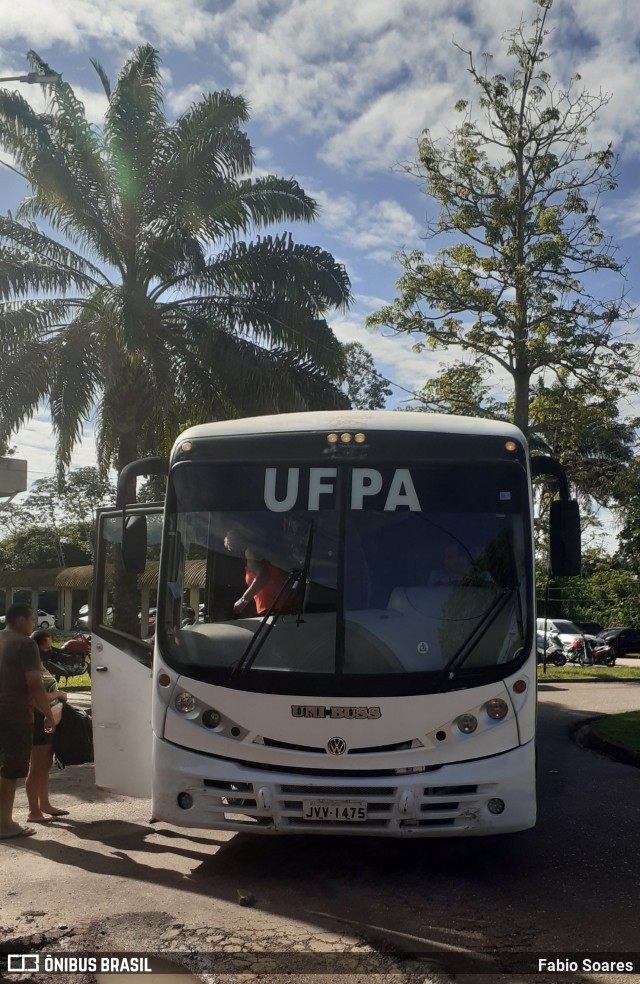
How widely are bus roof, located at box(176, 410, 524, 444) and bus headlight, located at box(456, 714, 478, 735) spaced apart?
6.04 ft

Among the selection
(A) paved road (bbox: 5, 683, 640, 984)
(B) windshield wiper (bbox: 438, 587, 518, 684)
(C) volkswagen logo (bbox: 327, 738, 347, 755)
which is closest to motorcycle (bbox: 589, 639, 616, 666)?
(A) paved road (bbox: 5, 683, 640, 984)

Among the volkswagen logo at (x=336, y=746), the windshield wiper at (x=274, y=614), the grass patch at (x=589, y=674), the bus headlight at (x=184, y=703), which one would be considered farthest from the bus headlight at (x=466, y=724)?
the grass patch at (x=589, y=674)

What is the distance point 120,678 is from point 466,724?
261 cm

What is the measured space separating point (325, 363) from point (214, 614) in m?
11.3

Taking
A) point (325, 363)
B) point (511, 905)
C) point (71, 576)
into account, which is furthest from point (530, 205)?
point (71, 576)

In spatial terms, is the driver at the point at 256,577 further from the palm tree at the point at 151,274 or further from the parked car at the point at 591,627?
the parked car at the point at 591,627

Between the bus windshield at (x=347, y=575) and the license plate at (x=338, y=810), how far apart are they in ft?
2.06

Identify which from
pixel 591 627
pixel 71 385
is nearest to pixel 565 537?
pixel 71 385

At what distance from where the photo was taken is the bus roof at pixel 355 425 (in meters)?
6.57

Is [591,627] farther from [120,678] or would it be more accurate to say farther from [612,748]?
[120,678]

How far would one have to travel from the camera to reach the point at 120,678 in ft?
23.5

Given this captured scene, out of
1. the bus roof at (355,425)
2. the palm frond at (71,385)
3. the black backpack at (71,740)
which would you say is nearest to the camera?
the bus roof at (355,425)

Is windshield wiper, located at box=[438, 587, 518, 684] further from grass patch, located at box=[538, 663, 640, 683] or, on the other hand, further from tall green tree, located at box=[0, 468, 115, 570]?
tall green tree, located at box=[0, 468, 115, 570]

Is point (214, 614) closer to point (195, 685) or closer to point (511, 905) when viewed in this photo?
point (195, 685)
